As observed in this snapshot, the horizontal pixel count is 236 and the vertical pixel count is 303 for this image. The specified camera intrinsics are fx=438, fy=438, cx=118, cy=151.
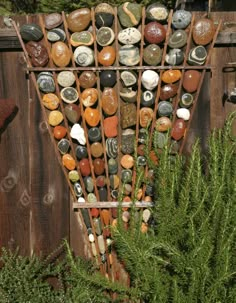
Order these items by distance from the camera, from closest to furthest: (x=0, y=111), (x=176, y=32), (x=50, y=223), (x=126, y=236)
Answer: (x=126, y=236)
(x=176, y=32)
(x=0, y=111)
(x=50, y=223)

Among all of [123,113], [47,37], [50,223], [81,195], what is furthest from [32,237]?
[47,37]

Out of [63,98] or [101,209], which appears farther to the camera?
[101,209]

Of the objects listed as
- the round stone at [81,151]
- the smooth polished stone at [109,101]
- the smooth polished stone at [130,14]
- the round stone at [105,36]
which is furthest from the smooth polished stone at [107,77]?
the round stone at [81,151]

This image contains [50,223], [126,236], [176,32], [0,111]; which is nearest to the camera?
[126,236]

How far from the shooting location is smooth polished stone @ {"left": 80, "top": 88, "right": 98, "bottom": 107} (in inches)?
85.2

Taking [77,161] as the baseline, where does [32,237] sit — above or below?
below

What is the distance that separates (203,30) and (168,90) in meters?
0.33

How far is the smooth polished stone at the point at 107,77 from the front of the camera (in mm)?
2137

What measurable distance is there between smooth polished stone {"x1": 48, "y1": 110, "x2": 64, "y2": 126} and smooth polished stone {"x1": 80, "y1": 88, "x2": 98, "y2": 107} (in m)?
0.14

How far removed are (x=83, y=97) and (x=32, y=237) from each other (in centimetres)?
85

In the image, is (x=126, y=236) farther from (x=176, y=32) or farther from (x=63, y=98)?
(x=176, y=32)

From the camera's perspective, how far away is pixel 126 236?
1.70 metres

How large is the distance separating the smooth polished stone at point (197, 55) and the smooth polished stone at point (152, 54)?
0.15m

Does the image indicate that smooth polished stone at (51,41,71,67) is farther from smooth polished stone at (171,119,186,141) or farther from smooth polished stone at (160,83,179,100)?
smooth polished stone at (171,119,186,141)
